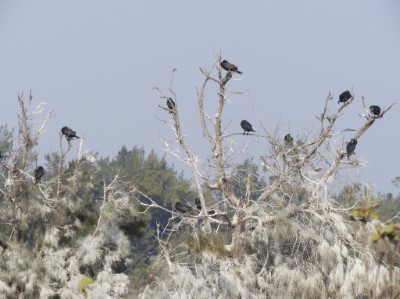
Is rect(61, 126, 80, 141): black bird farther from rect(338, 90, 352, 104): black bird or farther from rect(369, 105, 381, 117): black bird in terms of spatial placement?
rect(369, 105, 381, 117): black bird

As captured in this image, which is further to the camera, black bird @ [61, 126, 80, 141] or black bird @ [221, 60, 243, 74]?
black bird @ [61, 126, 80, 141]

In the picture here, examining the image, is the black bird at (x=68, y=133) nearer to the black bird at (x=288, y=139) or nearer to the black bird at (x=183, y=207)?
A: the black bird at (x=183, y=207)

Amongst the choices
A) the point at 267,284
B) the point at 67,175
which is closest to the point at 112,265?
the point at 67,175

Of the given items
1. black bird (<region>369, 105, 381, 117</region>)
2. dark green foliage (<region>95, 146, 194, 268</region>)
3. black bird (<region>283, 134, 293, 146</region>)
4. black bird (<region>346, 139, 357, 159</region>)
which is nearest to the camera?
black bird (<region>369, 105, 381, 117</region>)

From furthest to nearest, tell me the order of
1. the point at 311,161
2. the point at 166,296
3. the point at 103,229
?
1. the point at 103,229
2. the point at 311,161
3. the point at 166,296

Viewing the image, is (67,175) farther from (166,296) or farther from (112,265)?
(166,296)

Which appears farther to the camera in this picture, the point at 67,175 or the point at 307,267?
the point at 67,175

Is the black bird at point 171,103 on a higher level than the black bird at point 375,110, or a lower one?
lower

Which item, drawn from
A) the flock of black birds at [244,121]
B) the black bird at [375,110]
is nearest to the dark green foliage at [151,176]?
the flock of black birds at [244,121]

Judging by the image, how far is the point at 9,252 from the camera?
1706cm

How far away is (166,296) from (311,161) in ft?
11.8

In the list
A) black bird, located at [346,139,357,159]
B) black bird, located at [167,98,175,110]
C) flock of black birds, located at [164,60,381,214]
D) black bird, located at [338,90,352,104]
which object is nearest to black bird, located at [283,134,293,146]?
flock of black birds, located at [164,60,381,214]

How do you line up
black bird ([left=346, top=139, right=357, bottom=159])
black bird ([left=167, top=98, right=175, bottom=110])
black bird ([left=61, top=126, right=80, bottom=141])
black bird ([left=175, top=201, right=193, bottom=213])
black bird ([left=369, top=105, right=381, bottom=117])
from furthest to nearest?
A: black bird ([left=175, top=201, right=193, bottom=213]), black bird ([left=61, top=126, right=80, bottom=141]), black bird ([left=167, top=98, right=175, bottom=110]), black bird ([left=346, top=139, right=357, bottom=159]), black bird ([left=369, top=105, right=381, bottom=117])

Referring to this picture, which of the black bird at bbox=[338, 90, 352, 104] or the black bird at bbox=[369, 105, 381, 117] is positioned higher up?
the black bird at bbox=[338, 90, 352, 104]
